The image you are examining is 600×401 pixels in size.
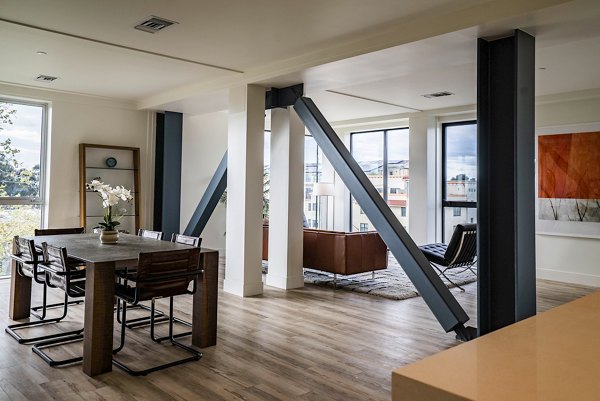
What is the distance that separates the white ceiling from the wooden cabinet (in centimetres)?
103

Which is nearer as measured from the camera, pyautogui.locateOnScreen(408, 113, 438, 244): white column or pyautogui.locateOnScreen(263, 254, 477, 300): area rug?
pyautogui.locateOnScreen(263, 254, 477, 300): area rug

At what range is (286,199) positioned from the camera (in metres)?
6.03

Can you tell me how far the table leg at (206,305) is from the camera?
12.4 ft

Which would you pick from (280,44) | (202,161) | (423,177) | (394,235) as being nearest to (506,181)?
(394,235)

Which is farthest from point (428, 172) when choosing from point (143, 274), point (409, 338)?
point (143, 274)

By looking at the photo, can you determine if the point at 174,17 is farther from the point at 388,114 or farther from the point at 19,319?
the point at 388,114

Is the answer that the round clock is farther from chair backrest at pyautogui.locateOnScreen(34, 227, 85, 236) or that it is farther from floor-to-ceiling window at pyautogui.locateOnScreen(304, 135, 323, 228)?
floor-to-ceiling window at pyautogui.locateOnScreen(304, 135, 323, 228)

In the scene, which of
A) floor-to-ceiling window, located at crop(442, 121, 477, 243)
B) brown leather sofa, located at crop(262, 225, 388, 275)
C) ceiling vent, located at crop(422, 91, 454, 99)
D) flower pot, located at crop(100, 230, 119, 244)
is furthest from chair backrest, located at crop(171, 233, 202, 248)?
floor-to-ceiling window, located at crop(442, 121, 477, 243)

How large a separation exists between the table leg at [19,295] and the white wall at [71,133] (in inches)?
106

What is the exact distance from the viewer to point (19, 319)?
4.36m

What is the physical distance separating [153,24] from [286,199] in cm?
273

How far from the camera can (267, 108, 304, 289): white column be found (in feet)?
19.8

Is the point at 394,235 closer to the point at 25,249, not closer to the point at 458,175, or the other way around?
the point at 25,249

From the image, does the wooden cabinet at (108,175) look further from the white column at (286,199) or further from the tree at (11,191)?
the white column at (286,199)
